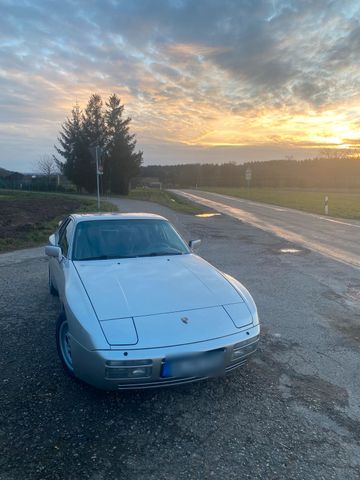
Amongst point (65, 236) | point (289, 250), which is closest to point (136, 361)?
point (65, 236)

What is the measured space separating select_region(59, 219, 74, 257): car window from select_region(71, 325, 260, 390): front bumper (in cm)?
188

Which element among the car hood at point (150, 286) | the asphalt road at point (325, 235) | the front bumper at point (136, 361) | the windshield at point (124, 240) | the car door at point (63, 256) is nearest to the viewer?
the front bumper at point (136, 361)

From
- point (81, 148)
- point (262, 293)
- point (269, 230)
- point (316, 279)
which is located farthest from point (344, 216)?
point (81, 148)

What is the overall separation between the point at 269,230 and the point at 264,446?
1271 cm

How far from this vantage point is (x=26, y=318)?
16.5 feet

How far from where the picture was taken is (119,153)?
1564 inches

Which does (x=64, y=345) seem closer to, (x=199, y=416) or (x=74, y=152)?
(x=199, y=416)

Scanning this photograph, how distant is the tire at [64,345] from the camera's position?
3503mm

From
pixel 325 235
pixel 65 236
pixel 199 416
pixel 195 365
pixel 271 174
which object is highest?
pixel 271 174

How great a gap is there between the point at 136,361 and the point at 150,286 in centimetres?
94

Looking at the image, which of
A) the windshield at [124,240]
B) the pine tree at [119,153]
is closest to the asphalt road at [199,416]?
the windshield at [124,240]

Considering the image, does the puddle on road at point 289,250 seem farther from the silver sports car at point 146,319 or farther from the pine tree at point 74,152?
the pine tree at point 74,152

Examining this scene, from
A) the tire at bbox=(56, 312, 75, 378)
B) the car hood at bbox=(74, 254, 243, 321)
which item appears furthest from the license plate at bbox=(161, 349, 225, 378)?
the tire at bbox=(56, 312, 75, 378)

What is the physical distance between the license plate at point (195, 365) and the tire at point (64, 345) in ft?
3.55
